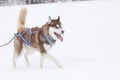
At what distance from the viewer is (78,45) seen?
1056 centimetres

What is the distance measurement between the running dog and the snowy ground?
27 centimetres

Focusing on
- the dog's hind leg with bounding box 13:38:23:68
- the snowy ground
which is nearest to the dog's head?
the snowy ground

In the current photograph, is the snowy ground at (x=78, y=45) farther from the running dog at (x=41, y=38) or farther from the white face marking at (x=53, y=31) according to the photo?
the white face marking at (x=53, y=31)

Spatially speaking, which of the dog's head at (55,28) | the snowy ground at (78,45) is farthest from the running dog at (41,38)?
the snowy ground at (78,45)

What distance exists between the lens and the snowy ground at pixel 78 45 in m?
6.94

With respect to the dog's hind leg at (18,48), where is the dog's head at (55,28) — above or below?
above

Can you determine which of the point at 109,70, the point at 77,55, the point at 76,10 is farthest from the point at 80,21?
the point at 109,70

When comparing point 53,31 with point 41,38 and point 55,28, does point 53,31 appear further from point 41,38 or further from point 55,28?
point 41,38

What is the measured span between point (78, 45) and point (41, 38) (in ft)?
9.85

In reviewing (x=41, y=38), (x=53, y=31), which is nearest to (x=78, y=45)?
(x=41, y=38)

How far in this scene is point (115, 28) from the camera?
12070mm

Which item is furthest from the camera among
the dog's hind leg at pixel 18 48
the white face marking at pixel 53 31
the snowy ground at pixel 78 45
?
the dog's hind leg at pixel 18 48

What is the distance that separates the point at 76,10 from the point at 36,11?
1327 millimetres

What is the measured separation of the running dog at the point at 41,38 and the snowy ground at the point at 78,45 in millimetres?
271
